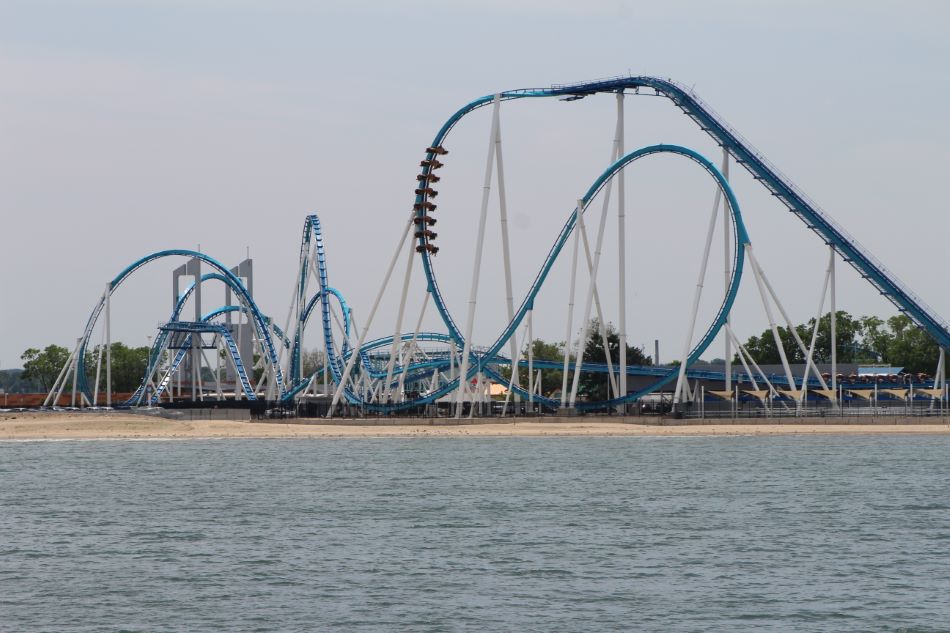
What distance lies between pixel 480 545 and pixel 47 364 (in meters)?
122

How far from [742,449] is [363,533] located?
2795 cm

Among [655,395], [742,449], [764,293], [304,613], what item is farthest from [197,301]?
[304,613]

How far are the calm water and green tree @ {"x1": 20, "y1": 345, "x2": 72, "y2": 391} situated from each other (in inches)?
3790

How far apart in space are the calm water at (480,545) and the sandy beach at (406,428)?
11.1 m

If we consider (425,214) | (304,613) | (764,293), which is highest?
(425,214)

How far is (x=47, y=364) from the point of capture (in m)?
143

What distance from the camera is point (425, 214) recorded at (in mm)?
70875

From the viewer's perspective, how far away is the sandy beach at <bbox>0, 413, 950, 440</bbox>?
61.2 metres

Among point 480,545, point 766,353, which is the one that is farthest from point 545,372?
point 480,545

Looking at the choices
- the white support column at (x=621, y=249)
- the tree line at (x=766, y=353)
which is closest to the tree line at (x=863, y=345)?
the tree line at (x=766, y=353)

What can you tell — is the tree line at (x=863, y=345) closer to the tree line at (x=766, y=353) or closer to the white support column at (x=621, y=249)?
the tree line at (x=766, y=353)

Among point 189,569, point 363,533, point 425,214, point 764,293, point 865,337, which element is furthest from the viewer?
point 865,337

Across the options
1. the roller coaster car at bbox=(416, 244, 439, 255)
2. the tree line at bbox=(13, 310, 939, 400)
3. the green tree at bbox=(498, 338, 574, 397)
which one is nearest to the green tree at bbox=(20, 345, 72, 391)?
the tree line at bbox=(13, 310, 939, 400)

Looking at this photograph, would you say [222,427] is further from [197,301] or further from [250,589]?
[250,589]
